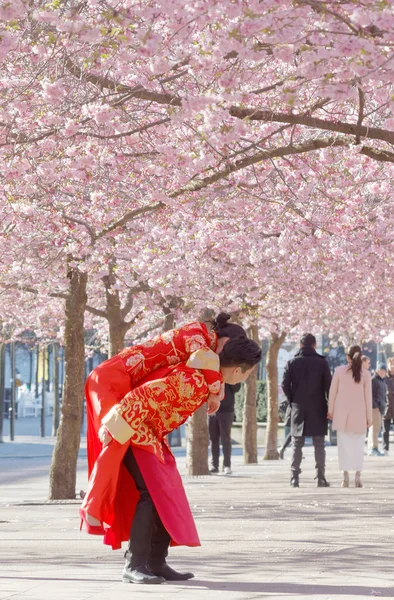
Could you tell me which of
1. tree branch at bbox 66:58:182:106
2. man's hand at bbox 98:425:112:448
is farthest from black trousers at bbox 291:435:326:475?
man's hand at bbox 98:425:112:448

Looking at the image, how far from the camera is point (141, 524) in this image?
7.35 meters

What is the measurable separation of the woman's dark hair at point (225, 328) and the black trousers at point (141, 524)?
84 cm

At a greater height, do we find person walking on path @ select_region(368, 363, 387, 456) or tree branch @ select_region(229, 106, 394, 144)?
tree branch @ select_region(229, 106, 394, 144)

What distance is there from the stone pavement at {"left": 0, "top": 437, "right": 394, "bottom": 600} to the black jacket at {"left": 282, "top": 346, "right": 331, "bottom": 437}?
81cm

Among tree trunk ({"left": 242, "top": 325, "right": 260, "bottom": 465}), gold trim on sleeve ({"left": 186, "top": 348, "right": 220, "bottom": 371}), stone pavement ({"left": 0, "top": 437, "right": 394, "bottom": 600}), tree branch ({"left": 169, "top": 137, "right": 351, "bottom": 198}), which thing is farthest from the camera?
tree trunk ({"left": 242, "top": 325, "right": 260, "bottom": 465})

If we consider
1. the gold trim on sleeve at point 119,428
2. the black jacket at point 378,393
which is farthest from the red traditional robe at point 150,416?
the black jacket at point 378,393

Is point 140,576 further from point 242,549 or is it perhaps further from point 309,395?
point 309,395

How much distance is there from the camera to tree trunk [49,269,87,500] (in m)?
16.8

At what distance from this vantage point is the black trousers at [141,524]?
736 cm

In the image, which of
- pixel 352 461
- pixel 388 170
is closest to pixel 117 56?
pixel 388 170

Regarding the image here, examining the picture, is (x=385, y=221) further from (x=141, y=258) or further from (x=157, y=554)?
(x=157, y=554)

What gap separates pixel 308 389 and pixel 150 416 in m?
10.1

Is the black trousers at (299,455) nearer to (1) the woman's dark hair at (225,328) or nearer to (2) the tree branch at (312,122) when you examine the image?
(2) the tree branch at (312,122)

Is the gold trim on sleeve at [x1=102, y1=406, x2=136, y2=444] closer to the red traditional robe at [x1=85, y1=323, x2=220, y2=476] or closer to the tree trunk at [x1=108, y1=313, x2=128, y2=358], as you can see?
the red traditional robe at [x1=85, y1=323, x2=220, y2=476]
